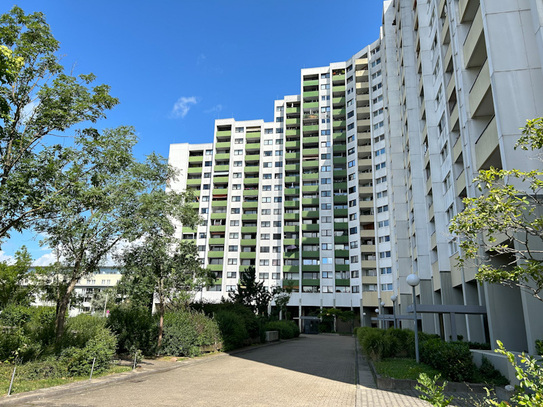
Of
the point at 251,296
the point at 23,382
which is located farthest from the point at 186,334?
the point at 251,296

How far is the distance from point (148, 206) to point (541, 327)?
15.9m

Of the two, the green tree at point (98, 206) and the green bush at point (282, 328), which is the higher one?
the green tree at point (98, 206)

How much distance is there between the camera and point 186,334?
21.3m

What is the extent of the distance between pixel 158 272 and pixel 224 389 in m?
9.83

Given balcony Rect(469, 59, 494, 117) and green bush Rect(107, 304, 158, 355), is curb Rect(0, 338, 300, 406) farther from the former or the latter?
balcony Rect(469, 59, 494, 117)

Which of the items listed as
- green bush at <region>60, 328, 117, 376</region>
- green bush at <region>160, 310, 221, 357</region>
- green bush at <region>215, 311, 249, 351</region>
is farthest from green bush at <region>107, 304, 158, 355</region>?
green bush at <region>215, 311, 249, 351</region>

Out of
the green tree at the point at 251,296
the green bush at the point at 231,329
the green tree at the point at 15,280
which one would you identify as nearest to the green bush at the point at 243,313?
the green bush at the point at 231,329

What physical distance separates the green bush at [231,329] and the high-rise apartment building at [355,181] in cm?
1518

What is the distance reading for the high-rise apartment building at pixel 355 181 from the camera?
2928 centimetres

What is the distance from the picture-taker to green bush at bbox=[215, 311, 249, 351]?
990 inches

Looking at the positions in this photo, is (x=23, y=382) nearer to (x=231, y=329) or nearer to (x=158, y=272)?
(x=158, y=272)

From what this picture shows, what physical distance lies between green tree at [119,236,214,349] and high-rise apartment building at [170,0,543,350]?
1682 centimetres

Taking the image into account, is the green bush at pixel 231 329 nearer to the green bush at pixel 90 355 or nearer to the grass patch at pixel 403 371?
the green bush at pixel 90 355

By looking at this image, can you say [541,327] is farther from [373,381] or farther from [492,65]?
[492,65]
